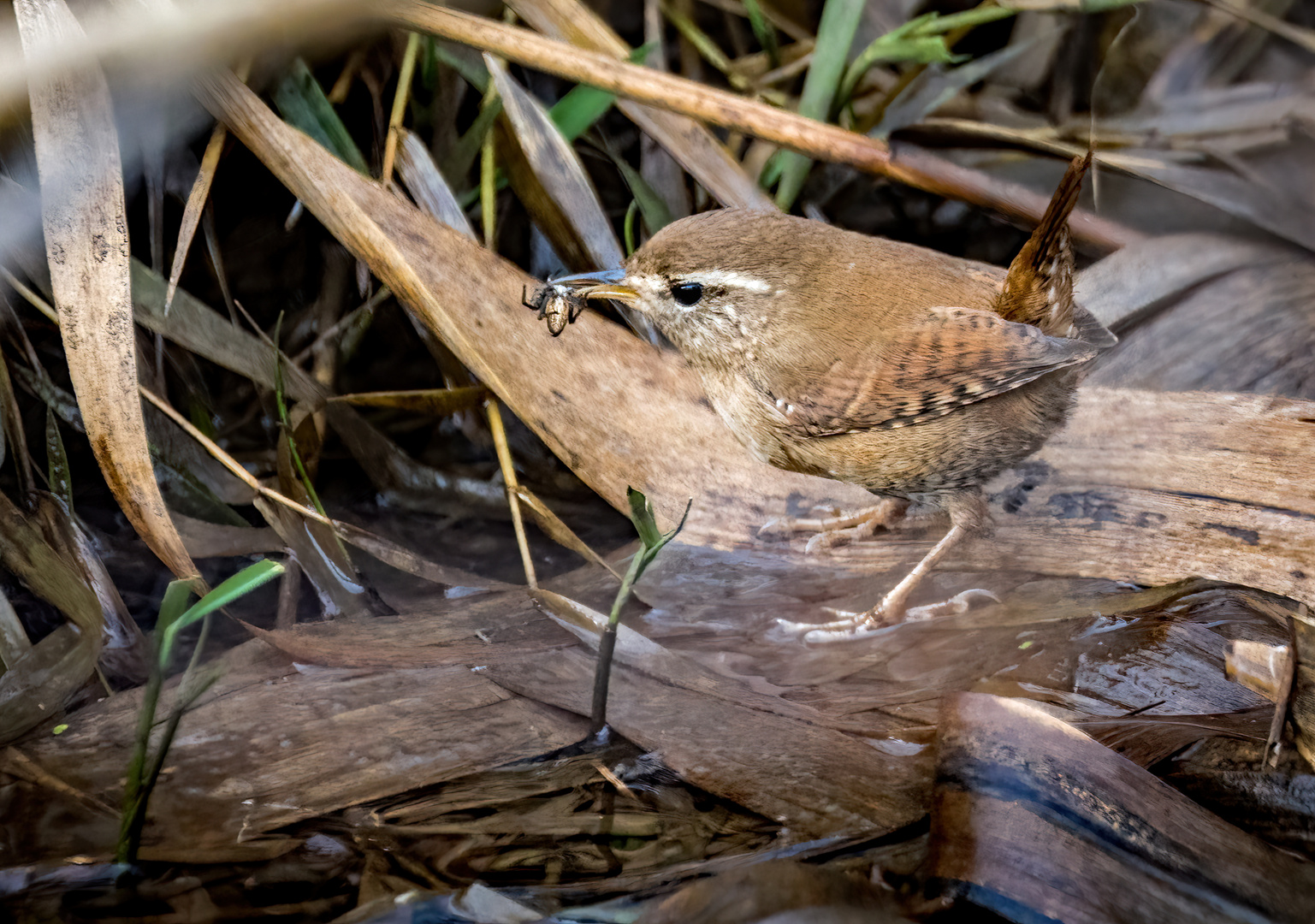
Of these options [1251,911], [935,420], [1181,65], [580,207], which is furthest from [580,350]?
[1181,65]

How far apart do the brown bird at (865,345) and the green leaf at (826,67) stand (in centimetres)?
72

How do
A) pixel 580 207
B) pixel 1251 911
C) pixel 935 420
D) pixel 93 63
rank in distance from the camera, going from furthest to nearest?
pixel 580 207 < pixel 935 420 < pixel 93 63 < pixel 1251 911

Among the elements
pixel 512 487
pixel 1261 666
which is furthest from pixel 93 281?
pixel 1261 666

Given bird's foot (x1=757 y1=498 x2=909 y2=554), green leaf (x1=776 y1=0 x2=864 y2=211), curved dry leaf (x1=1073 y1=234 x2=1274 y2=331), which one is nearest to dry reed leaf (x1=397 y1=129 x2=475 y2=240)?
green leaf (x1=776 y1=0 x2=864 y2=211)

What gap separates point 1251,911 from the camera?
140 cm

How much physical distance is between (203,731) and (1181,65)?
367cm

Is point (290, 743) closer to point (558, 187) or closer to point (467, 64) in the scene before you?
point (558, 187)

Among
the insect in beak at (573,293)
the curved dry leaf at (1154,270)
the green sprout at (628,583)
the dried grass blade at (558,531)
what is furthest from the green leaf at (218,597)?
the curved dry leaf at (1154,270)

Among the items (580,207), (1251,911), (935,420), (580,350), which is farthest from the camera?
(580,207)

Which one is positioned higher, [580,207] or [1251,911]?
[580,207]

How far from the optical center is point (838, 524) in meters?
2.78

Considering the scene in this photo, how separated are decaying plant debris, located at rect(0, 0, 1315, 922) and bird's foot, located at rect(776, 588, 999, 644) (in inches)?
2.1

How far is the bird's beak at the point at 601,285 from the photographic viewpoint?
245cm

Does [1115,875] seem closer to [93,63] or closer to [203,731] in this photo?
[203,731]
